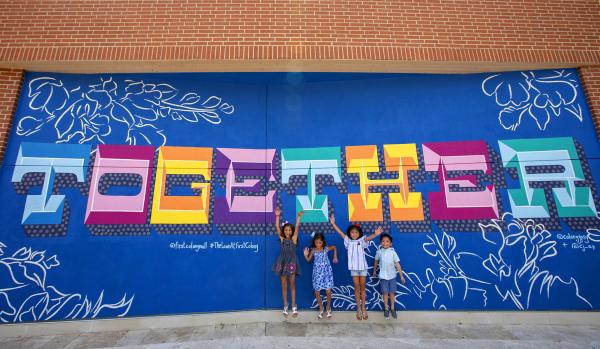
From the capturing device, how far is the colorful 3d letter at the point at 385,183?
5449 mm

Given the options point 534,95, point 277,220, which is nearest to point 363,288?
point 277,220

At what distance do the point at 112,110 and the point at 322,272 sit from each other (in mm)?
4963

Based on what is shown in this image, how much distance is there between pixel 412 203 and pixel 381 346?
2.47 metres

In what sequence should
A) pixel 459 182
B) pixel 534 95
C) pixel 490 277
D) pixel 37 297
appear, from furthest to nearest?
pixel 534 95
pixel 459 182
pixel 490 277
pixel 37 297

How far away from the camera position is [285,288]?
5.13 metres

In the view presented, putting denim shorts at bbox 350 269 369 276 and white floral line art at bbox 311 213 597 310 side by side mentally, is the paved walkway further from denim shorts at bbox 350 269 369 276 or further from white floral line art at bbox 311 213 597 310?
denim shorts at bbox 350 269 369 276

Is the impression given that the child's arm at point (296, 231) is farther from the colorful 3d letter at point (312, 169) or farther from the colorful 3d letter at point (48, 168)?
the colorful 3d letter at point (48, 168)

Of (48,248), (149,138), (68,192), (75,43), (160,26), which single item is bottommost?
(48,248)

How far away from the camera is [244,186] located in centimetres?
560

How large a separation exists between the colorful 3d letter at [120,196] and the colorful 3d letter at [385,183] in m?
3.77

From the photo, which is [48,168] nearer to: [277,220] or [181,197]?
[181,197]

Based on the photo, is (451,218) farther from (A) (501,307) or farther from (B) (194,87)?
(B) (194,87)

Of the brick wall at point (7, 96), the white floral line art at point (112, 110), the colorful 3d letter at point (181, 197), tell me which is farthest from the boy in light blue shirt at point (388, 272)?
the brick wall at point (7, 96)

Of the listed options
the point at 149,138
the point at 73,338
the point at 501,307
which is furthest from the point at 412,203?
the point at 73,338
